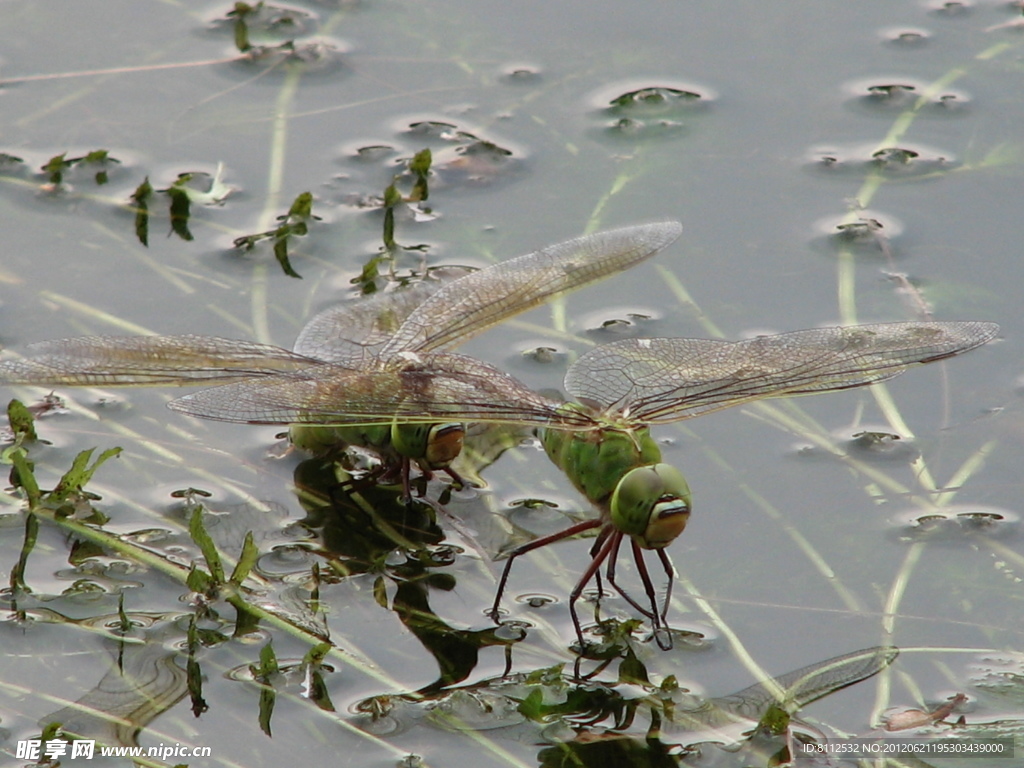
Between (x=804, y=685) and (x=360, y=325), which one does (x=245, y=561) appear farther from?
(x=804, y=685)

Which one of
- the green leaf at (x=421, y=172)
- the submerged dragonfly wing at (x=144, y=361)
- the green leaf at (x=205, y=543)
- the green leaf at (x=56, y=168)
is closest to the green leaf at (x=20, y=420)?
the submerged dragonfly wing at (x=144, y=361)

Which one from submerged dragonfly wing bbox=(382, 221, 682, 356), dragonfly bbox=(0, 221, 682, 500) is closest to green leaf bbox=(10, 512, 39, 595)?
dragonfly bbox=(0, 221, 682, 500)

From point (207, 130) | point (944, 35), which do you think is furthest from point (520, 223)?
point (944, 35)

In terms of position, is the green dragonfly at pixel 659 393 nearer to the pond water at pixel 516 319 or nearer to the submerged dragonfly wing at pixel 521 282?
the pond water at pixel 516 319

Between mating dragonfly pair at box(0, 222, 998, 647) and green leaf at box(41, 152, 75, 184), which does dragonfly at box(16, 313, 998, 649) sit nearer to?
mating dragonfly pair at box(0, 222, 998, 647)

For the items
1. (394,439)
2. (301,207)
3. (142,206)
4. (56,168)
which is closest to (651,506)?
(394,439)

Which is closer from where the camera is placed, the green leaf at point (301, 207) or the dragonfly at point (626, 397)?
the dragonfly at point (626, 397)
